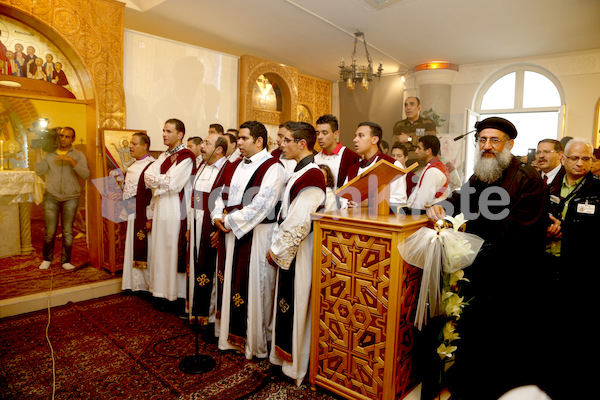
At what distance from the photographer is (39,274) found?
4.85 meters

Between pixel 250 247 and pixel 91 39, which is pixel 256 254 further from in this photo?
pixel 91 39

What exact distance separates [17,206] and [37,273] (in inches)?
40.3

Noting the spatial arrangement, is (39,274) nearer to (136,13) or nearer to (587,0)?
(136,13)

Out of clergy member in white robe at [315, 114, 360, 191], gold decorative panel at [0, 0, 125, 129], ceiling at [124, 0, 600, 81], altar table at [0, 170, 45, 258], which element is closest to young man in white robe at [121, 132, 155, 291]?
gold decorative panel at [0, 0, 125, 129]

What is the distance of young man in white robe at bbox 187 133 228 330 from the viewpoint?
361 centimetres

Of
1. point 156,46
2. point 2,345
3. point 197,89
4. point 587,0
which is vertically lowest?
point 2,345

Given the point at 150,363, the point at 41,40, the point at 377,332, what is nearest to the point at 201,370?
the point at 150,363

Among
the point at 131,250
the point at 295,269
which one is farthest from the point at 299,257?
the point at 131,250

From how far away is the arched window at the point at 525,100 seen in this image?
25.4ft

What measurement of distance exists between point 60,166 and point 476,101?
8.13 metres

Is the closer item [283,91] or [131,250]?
[131,250]

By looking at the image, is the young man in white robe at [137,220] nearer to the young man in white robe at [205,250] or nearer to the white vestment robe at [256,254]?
the young man in white robe at [205,250]

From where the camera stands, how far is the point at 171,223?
4242 mm

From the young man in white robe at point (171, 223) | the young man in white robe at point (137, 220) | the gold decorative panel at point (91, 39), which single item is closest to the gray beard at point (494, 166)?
the young man in white robe at point (171, 223)
